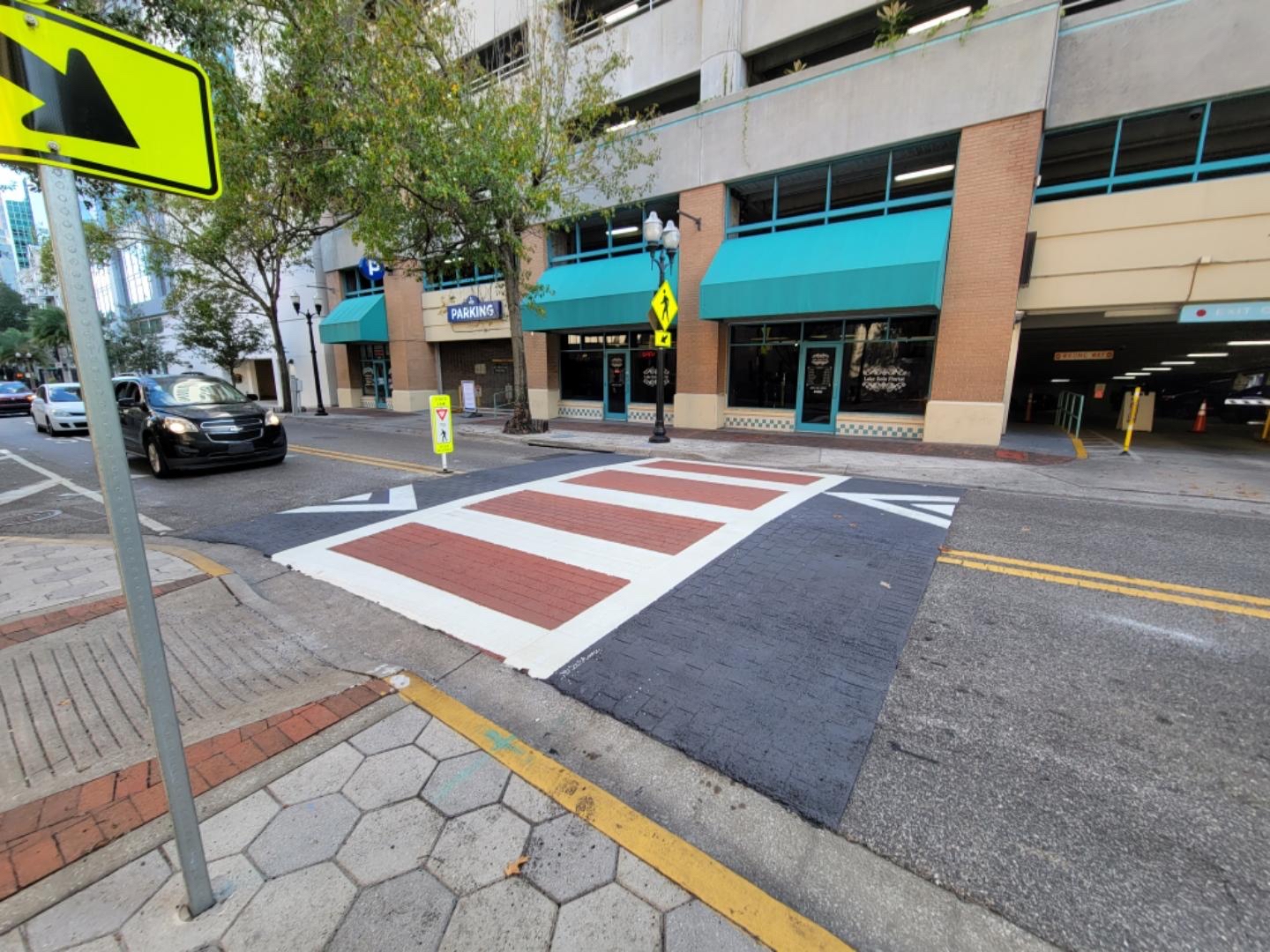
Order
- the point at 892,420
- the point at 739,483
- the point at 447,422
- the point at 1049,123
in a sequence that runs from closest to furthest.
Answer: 1. the point at 739,483
2. the point at 447,422
3. the point at 1049,123
4. the point at 892,420

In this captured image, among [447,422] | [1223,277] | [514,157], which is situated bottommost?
[447,422]

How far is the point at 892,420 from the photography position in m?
13.1

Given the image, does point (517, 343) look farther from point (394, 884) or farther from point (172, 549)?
point (394, 884)

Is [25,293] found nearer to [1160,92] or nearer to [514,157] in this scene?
[514,157]

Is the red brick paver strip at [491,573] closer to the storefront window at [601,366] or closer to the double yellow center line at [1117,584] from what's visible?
the double yellow center line at [1117,584]

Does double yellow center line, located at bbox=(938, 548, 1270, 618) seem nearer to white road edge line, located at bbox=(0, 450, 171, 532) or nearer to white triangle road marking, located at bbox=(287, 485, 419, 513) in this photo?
white triangle road marking, located at bbox=(287, 485, 419, 513)

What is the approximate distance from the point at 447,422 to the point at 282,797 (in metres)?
7.81

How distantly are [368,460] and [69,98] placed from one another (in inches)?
389

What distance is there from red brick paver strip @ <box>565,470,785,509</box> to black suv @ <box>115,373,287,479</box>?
5867mm

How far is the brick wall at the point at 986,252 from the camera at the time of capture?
10.8 meters

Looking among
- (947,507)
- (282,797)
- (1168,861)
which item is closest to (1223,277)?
(947,507)

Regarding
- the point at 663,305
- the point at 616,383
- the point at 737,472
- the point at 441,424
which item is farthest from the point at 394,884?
the point at 616,383

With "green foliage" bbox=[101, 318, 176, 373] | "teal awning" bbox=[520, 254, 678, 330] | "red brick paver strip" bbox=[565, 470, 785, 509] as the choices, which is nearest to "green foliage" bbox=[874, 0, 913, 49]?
"teal awning" bbox=[520, 254, 678, 330]

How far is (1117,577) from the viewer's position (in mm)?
4629
